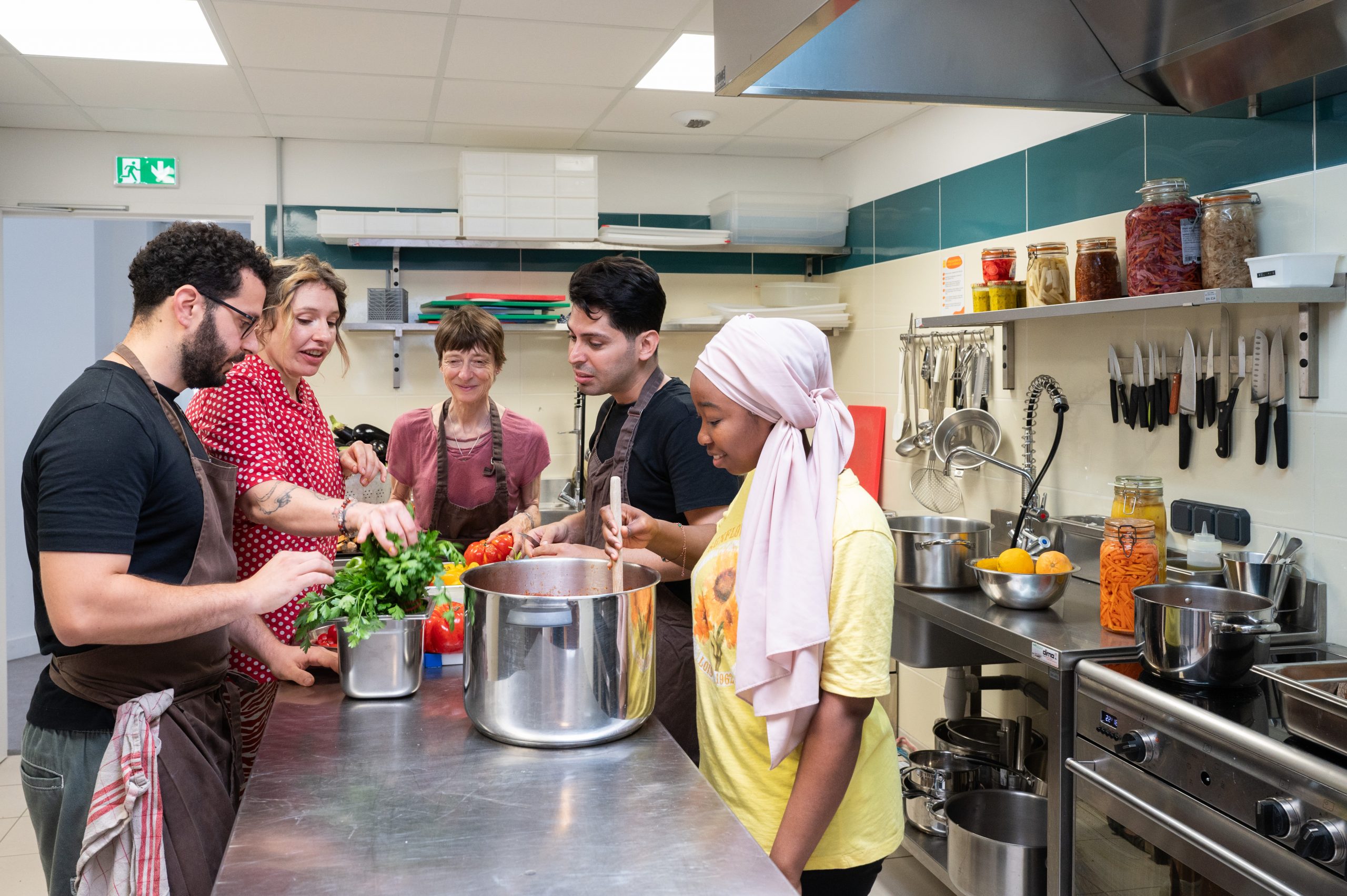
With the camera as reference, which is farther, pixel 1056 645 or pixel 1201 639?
pixel 1056 645

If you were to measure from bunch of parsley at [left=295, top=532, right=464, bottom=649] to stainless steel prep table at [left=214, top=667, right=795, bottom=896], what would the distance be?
0.16 metres

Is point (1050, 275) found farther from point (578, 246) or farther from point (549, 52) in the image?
point (578, 246)

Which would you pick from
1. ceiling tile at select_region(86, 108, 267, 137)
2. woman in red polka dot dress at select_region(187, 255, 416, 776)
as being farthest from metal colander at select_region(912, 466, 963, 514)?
ceiling tile at select_region(86, 108, 267, 137)

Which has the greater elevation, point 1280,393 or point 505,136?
point 505,136

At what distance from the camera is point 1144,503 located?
2.46 m

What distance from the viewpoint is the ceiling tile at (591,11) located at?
2.84 m

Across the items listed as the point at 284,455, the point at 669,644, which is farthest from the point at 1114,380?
the point at 284,455

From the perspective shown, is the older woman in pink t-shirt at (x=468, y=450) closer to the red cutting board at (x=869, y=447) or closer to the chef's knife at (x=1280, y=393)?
the red cutting board at (x=869, y=447)

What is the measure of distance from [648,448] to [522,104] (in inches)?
91.0

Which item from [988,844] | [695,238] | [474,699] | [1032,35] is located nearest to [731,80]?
[1032,35]

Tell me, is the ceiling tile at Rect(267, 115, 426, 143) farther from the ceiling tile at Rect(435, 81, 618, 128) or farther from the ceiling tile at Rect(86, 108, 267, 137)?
the ceiling tile at Rect(435, 81, 618, 128)

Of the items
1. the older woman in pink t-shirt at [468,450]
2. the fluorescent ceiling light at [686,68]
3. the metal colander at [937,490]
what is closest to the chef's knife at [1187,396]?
the metal colander at [937,490]

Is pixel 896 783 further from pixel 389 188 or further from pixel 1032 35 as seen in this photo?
pixel 389 188

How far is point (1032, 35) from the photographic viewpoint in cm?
205
